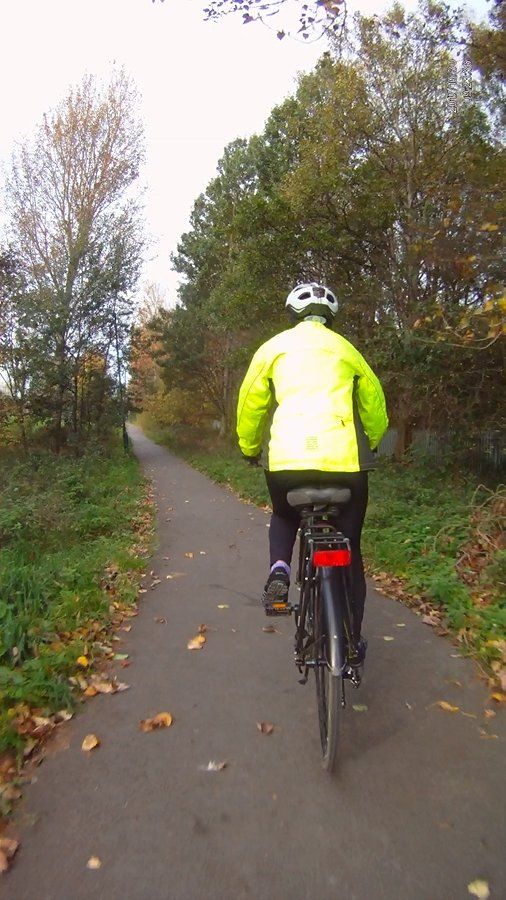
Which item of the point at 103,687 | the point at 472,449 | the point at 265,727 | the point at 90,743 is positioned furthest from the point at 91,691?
the point at 472,449

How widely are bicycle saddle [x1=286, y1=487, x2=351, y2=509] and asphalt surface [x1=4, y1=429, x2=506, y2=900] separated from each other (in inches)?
45.4

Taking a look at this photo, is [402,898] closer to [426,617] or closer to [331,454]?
[331,454]

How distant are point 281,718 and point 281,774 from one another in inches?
20.3

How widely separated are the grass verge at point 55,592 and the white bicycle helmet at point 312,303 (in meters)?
2.47

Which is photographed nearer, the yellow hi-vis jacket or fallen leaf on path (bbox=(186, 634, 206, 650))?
the yellow hi-vis jacket

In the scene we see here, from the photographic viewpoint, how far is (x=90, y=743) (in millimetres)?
3029

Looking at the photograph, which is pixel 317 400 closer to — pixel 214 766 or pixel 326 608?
pixel 326 608

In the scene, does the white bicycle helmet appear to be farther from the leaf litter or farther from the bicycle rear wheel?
the leaf litter

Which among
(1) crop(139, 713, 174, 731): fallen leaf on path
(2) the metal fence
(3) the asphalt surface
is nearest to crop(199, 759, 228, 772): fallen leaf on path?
(3) the asphalt surface

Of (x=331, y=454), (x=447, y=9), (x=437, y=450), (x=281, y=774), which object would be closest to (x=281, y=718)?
(x=281, y=774)

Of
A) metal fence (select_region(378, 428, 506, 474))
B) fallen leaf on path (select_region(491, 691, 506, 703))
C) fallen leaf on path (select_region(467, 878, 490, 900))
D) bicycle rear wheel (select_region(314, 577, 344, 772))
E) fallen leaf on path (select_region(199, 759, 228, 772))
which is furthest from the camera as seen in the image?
metal fence (select_region(378, 428, 506, 474))

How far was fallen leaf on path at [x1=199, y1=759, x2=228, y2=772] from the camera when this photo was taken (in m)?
Answer: 2.75

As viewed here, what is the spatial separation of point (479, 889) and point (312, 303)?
2476mm

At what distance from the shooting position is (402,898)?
6.44 feet
